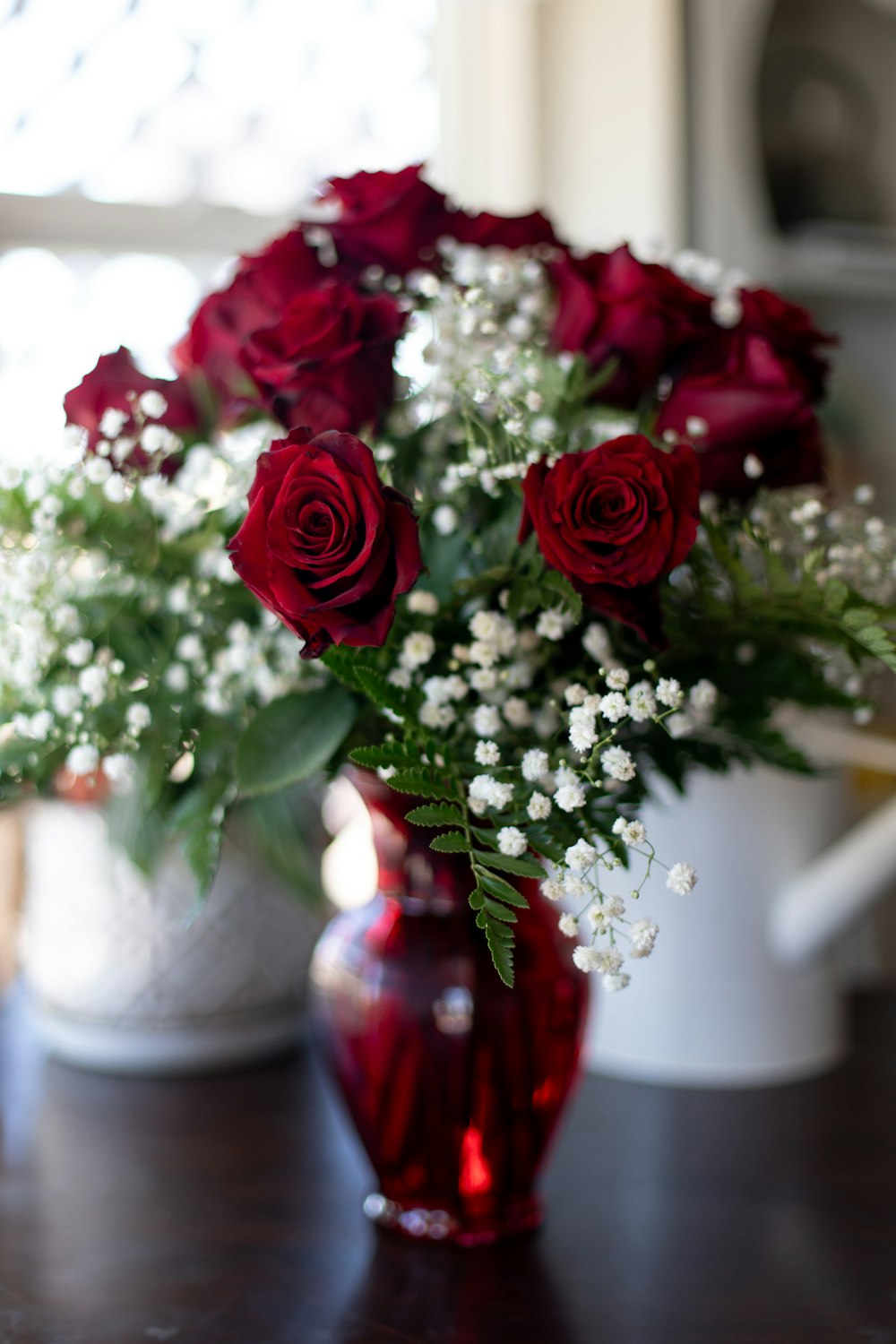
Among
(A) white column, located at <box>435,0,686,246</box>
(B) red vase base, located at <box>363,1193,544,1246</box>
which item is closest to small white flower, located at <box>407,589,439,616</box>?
(B) red vase base, located at <box>363,1193,544,1246</box>

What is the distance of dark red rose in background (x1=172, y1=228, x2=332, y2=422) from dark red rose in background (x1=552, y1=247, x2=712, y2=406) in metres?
0.11

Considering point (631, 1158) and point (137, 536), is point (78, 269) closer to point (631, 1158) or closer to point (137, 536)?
point (137, 536)

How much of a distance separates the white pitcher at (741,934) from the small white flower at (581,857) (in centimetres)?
37

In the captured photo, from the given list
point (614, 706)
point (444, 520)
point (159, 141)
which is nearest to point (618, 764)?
point (614, 706)

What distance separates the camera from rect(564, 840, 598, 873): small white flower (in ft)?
1.31

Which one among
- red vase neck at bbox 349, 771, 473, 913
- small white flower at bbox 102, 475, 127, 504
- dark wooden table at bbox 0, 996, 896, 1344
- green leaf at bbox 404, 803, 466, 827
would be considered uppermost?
small white flower at bbox 102, 475, 127, 504

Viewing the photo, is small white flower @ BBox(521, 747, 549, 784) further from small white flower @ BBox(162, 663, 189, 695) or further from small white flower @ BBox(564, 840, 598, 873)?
small white flower @ BBox(162, 663, 189, 695)

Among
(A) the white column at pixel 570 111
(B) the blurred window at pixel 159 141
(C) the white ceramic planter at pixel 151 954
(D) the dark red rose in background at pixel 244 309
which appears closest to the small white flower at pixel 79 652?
(D) the dark red rose in background at pixel 244 309

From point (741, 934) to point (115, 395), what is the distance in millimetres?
482

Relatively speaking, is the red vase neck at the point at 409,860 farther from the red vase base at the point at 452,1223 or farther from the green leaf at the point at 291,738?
the red vase base at the point at 452,1223

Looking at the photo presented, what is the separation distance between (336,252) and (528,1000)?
0.34 m

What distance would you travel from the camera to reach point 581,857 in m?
0.40

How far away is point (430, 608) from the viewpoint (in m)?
0.49

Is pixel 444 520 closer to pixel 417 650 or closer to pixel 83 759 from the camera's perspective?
pixel 417 650
